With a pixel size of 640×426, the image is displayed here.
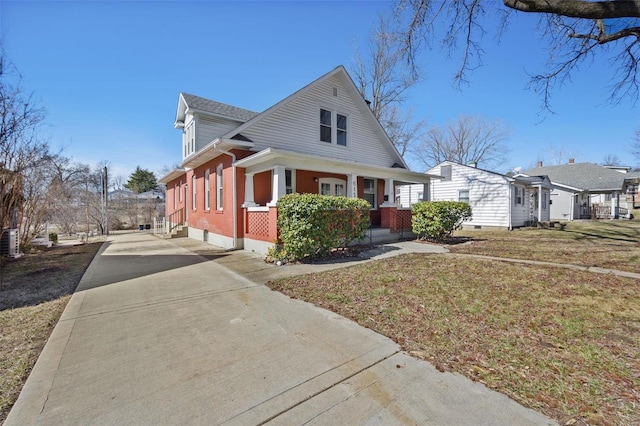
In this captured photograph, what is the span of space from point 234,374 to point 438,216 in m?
10.0

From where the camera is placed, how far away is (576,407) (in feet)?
6.76

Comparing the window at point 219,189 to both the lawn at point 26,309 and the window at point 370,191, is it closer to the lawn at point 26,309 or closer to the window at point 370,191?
the lawn at point 26,309

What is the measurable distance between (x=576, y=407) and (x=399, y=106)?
25.0 metres

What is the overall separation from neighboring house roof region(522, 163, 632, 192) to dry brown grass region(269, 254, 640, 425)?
2736 centimetres

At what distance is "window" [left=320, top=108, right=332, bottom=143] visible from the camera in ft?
41.5

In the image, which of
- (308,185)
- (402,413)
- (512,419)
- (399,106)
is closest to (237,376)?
(402,413)

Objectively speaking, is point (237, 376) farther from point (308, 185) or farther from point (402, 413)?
point (308, 185)

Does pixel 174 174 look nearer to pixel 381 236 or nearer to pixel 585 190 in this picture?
pixel 381 236

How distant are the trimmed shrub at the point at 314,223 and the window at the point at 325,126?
5571 millimetres

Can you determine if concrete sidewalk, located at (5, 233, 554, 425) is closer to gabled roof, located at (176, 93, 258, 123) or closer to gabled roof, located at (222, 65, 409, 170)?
gabled roof, located at (222, 65, 409, 170)

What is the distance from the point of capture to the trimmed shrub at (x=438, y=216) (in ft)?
35.5

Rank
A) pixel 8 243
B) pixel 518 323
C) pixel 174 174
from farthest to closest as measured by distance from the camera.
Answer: pixel 174 174, pixel 8 243, pixel 518 323

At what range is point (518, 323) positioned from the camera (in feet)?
11.7

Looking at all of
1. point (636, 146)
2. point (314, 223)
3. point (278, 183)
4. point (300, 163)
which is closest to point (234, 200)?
point (278, 183)
